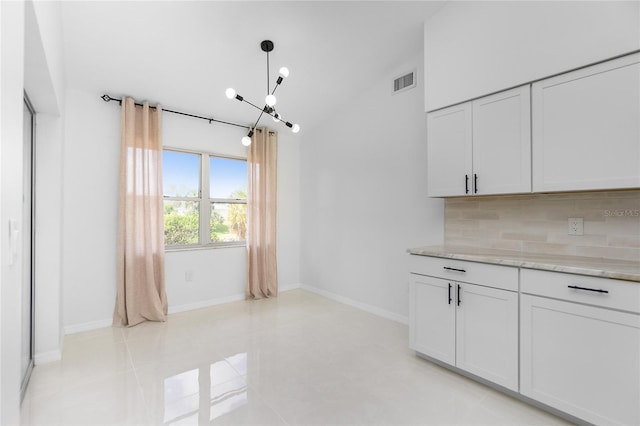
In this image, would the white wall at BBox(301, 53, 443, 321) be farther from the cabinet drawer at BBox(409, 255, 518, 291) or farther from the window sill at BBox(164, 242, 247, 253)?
the window sill at BBox(164, 242, 247, 253)

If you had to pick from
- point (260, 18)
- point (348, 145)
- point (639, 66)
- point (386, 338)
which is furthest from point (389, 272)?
point (260, 18)

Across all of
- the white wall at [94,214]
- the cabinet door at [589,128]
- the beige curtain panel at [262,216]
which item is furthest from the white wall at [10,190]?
the beige curtain panel at [262,216]

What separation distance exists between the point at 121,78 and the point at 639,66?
166 inches

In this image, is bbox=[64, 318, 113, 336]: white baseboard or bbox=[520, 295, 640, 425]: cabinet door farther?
bbox=[64, 318, 113, 336]: white baseboard

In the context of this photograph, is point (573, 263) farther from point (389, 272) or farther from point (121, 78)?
point (121, 78)

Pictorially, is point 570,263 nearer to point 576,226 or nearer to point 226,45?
point 576,226

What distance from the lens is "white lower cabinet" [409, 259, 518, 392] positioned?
2086mm

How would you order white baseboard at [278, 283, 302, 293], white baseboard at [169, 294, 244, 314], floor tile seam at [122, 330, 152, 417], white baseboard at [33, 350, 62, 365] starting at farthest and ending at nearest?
white baseboard at [278, 283, 302, 293] < white baseboard at [169, 294, 244, 314] < white baseboard at [33, 350, 62, 365] < floor tile seam at [122, 330, 152, 417]

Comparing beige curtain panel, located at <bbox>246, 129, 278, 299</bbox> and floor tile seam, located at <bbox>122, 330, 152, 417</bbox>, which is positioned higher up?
beige curtain panel, located at <bbox>246, 129, 278, 299</bbox>

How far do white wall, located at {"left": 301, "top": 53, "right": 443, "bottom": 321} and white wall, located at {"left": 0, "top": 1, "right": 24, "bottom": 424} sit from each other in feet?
10.3

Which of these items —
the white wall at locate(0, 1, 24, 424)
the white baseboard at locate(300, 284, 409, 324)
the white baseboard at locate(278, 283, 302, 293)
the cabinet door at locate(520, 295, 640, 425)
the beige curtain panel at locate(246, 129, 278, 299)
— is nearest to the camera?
the white wall at locate(0, 1, 24, 424)

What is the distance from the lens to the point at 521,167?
89.8 inches

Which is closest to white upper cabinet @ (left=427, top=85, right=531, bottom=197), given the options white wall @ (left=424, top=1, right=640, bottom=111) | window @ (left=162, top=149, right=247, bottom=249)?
white wall @ (left=424, top=1, right=640, bottom=111)

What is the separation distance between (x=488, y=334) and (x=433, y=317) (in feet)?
1.40
